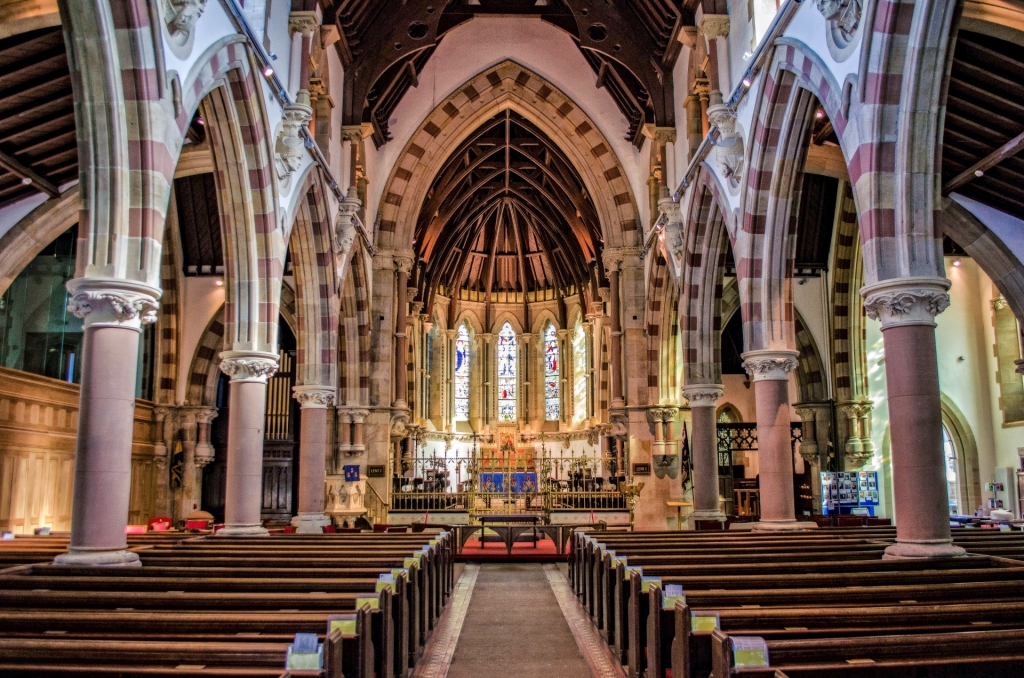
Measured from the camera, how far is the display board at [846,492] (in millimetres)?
17797

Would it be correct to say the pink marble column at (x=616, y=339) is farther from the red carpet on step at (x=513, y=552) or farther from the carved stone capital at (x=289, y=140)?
the carved stone capital at (x=289, y=140)

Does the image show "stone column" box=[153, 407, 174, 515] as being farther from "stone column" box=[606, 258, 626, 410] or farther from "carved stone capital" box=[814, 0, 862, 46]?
"carved stone capital" box=[814, 0, 862, 46]

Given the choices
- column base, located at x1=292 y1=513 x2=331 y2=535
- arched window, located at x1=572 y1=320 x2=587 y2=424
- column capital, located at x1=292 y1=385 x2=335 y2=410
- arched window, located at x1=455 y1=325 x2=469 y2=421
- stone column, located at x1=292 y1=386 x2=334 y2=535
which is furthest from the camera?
arched window, located at x1=455 y1=325 x2=469 y2=421

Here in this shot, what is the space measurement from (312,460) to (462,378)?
69.6 ft

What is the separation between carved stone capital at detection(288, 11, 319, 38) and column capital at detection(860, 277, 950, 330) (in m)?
10.3

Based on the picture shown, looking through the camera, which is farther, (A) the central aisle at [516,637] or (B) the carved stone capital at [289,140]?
(B) the carved stone capital at [289,140]

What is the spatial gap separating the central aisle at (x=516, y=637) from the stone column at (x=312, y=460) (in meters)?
3.92

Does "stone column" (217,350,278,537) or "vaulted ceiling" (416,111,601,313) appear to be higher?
"vaulted ceiling" (416,111,601,313)

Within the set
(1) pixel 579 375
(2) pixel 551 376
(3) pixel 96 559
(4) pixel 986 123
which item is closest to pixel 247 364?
(3) pixel 96 559

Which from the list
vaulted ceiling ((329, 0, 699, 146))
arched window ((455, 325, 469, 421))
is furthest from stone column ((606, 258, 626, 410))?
arched window ((455, 325, 469, 421))

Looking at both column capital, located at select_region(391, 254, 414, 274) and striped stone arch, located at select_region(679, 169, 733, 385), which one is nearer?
striped stone arch, located at select_region(679, 169, 733, 385)

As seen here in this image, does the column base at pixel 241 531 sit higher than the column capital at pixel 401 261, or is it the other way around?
the column capital at pixel 401 261

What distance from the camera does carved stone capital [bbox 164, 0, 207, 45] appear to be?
27.2 ft

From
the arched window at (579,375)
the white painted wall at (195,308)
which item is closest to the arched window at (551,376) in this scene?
the arched window at (579,375)
